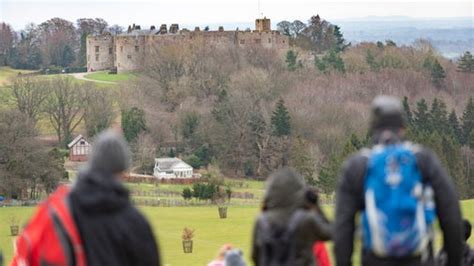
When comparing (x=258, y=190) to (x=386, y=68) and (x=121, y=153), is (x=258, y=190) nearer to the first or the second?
(x=386, y=68)

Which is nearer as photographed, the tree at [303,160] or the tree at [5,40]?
the tree at [303,160]

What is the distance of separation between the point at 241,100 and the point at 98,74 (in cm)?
5583

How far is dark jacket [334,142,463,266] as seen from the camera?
651 cm

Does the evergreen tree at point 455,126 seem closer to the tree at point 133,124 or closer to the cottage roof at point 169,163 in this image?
the cottage roof at point 169,163

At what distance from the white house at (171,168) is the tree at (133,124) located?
6.60 metres

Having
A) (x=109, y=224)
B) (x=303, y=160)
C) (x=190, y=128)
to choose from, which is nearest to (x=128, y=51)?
(x=190, y=128)

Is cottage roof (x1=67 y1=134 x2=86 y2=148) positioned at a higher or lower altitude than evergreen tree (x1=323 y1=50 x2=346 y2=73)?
lower

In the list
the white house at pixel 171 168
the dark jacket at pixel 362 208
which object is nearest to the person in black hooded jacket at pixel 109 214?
the dark jacket at pixel 362 208

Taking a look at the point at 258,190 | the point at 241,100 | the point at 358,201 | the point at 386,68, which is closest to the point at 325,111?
the point at 241,100

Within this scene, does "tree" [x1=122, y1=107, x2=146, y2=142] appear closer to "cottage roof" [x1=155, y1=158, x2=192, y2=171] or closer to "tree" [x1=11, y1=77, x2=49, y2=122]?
"cottage roof" [x1=155, y1=158, x2=192, y2=171]

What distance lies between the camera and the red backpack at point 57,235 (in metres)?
6.28

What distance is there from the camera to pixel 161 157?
310 ft

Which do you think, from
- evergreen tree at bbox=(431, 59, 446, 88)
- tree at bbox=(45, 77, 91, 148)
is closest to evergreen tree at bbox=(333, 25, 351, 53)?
evergreen tree at bbox=(431, 59, 446, 88)

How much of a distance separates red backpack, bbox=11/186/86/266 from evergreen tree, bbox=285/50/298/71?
12160 centimetres
